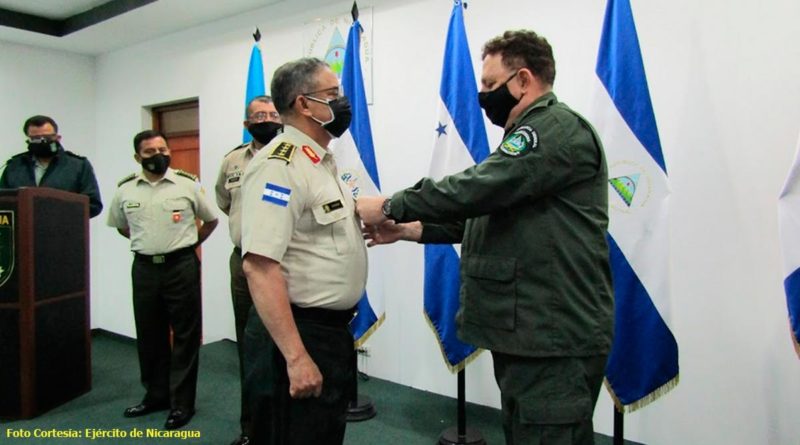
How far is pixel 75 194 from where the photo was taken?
3.23 metres

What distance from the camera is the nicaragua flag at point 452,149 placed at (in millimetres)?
2537

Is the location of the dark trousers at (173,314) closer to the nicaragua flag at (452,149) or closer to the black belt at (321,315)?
the nicaragua flag at (452,149)

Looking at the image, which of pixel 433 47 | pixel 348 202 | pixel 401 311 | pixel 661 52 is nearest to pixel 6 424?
pixel 401 311

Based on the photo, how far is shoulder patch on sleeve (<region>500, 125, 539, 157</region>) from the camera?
130 cm

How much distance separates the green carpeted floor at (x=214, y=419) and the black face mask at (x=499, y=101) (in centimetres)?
173

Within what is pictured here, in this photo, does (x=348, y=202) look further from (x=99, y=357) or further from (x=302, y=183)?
(x=99, y=357)

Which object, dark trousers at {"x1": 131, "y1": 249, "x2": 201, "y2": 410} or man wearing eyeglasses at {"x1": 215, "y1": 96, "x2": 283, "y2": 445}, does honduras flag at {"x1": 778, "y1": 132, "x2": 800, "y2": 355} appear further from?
dark trousers at {"x1": 131, "y1": 249, "x2": 201, "y2": 410}

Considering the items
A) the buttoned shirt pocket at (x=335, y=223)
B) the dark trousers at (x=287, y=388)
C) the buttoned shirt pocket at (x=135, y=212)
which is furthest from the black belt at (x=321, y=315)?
the buttoned shirt pocket at (x=135, y=212)

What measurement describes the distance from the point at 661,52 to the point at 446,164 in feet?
3.49

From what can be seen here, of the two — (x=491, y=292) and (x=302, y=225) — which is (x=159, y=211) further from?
(x=491, y=292)

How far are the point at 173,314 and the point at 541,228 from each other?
2.23 metres

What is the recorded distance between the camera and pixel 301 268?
1348mm

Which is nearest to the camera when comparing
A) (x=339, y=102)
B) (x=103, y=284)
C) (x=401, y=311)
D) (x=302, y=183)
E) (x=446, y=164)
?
(x=302, y=183)

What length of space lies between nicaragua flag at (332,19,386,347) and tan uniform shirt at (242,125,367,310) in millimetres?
1390
